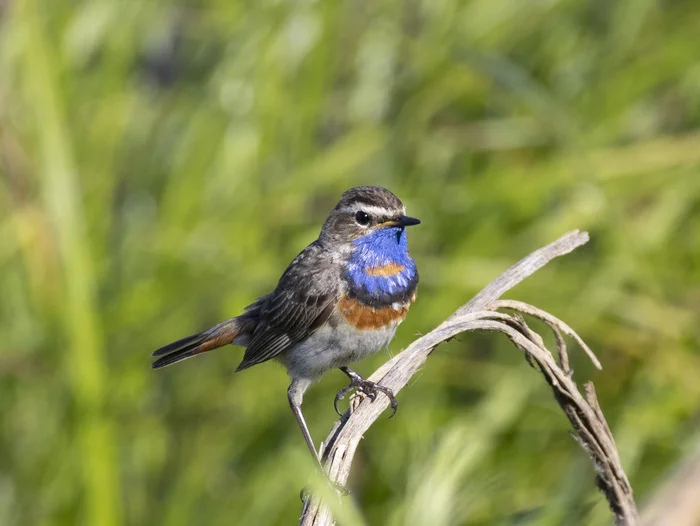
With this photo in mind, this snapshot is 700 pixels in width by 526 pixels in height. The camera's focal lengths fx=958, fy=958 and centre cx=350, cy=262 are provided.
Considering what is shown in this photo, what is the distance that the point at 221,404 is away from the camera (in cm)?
434

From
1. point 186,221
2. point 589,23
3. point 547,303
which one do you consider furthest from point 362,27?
point 547,303

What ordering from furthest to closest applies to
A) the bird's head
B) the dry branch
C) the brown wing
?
the brown wing < the bird's head < the dry branch

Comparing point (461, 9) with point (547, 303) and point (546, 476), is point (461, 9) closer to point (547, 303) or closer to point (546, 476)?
point (547, 303)

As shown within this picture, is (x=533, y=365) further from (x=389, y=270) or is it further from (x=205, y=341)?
(x=205, y=341)

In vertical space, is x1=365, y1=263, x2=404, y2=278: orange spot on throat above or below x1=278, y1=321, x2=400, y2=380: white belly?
above

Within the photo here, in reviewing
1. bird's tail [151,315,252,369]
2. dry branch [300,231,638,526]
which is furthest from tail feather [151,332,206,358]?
dry branch [300,231,638,526]

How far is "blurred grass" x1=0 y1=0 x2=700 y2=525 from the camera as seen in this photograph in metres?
4.05

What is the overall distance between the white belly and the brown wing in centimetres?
3

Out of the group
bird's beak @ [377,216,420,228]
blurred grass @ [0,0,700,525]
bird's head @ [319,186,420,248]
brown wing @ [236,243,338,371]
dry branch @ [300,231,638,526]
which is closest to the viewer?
dry branch @ [300,231,638,526]

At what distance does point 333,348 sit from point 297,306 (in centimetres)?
18

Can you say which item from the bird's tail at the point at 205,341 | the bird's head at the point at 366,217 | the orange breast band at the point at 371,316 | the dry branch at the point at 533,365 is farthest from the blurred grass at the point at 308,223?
the dry branch at the point at 533,365

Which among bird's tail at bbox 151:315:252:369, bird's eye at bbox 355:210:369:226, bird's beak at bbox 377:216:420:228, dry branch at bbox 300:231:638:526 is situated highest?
bird's eye at bbox 355:210:369:226

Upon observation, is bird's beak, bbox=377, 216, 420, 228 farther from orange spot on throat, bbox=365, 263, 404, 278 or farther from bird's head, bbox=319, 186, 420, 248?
orange spot on throat, bbox=365, 263, 404, 278

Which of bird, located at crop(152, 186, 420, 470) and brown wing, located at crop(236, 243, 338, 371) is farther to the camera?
brown wing, located at crop(236, 243, 338, 371)
